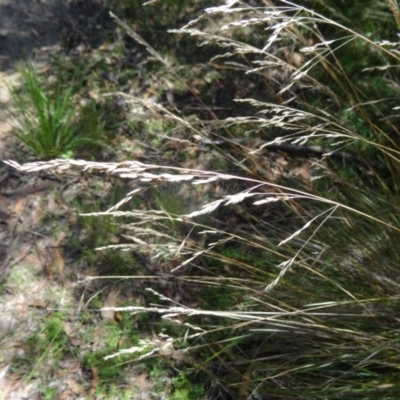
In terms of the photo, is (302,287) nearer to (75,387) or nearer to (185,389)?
(185,389)

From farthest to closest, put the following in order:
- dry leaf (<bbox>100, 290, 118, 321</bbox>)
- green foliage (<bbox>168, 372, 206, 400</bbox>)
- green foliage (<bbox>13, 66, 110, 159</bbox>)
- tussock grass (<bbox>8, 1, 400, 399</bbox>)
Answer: green foliage (<bbox>13, 66, 110, 159</bbox>), dry leaf (<bbox>100, 290, 118, 321</bbox>), green foliage (<bbox>168, 372, 206, 400</bbox>), tussock grass (<bbox>8, 1, 400, 399</bbox>)

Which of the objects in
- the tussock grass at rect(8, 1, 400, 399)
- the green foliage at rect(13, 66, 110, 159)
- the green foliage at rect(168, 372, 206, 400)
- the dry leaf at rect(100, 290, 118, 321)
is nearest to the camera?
the tussock grass at rect(8, 1, 400, 399)

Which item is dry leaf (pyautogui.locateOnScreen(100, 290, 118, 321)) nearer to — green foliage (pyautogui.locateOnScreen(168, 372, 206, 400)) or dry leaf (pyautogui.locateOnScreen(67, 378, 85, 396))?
dry leaf (pyautogui.locateOnScreen(67, 378, 85, 396))

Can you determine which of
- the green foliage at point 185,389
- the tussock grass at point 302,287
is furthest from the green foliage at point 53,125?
the green foliage at point 185,389

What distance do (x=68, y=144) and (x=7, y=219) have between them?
1.75ft

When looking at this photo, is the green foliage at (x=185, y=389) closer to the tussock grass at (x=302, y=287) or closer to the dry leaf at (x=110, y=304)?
the tussock grass at (x=302, y=287)

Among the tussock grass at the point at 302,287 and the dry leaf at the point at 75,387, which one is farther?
the dry leaf at the point at 75,387

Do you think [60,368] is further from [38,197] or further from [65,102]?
[65,102]

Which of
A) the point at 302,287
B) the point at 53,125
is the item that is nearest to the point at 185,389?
the point at 302,287

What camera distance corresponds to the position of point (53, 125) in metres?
3.29

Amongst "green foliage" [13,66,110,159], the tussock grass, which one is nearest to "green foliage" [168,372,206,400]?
the tussock grass

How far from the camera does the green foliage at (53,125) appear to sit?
10.7 feet

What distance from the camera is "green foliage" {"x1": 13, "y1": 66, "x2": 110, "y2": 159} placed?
10.7ft

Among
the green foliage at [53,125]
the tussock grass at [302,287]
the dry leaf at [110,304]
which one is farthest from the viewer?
the green foliage at [53,125]
